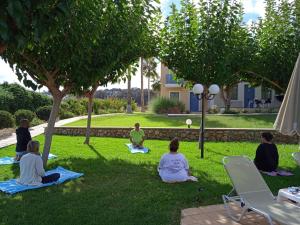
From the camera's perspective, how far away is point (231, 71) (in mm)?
13391

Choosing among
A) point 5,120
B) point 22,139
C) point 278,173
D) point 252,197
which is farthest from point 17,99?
point 252,197

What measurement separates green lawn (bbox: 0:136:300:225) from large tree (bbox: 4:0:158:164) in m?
1.82

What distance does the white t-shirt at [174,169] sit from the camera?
818cm

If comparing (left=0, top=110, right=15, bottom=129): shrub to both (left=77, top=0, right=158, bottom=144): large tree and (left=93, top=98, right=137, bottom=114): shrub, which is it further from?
(left=93, top=98, right=137, bottom=114): shrub

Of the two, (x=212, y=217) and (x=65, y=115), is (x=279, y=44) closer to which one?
(x=212, y=217)

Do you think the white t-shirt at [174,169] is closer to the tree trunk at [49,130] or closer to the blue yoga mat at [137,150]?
the tree trunk at [49,130]

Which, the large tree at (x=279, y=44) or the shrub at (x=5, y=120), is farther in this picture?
the shrub at (x=5, y=120)

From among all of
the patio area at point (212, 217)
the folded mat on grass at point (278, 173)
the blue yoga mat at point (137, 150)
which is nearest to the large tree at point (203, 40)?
the blue yoga mat at point (137, 150)

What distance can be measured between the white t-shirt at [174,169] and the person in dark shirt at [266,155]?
2.06 m

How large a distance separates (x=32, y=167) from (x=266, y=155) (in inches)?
210

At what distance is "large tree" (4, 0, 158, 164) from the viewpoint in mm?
8086

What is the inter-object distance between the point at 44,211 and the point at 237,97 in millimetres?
29366

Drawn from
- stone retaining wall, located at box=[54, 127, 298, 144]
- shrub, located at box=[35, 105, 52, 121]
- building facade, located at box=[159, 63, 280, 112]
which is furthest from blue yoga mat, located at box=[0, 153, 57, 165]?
building facade, located at box=[159, 63, 280, 112]

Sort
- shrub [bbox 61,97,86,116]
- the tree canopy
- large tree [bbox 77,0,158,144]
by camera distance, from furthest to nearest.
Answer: shrub [bbox 61,97,86,116], the tree canopy, large tree [bbox 77,0,158,144]
